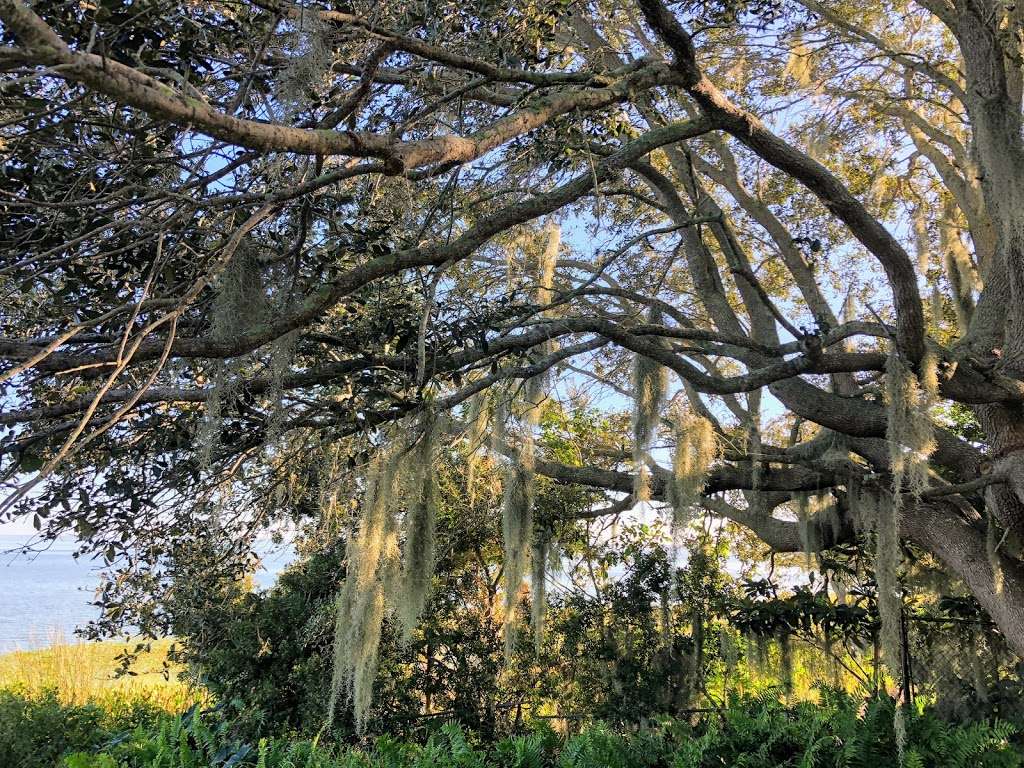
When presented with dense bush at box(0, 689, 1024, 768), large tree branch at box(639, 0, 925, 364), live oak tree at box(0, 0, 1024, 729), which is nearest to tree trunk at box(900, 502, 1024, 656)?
live oak tree at box(0, 0, 1024, 729)

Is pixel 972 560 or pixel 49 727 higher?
pixel 972 560

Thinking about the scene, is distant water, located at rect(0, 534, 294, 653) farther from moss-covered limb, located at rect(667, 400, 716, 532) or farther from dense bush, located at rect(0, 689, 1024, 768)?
moss-covered limb, located at rect(667, 400, 716, 532)

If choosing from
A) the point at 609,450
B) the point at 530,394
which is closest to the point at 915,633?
the point at 609,450

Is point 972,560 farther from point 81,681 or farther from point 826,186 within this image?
point 81,681

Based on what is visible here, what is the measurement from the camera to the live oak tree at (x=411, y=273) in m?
2.35

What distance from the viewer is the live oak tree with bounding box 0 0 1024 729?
235 centimetres

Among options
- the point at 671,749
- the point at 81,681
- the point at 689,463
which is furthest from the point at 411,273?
the point at 81,681

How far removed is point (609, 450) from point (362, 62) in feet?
14.6

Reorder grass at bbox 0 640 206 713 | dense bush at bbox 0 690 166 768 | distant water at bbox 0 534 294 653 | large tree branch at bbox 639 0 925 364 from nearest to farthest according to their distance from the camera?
large tree branch at bbox 639 0 925 364, distant water at bbox 0 534 294 653, dense bush at bbox 0 690 166 768, grass at bbox 0 640 206 713

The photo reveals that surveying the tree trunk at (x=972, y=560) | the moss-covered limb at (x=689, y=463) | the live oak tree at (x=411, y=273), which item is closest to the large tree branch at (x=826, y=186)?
the live oak tree at (x=411, y=273)

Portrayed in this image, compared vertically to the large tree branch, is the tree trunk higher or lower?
lower

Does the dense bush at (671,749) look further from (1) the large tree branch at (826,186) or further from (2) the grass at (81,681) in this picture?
(2) the grass at (81,681)

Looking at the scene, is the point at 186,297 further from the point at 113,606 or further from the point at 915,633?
the point at 915,633

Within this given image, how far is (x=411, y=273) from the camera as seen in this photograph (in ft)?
15.1
